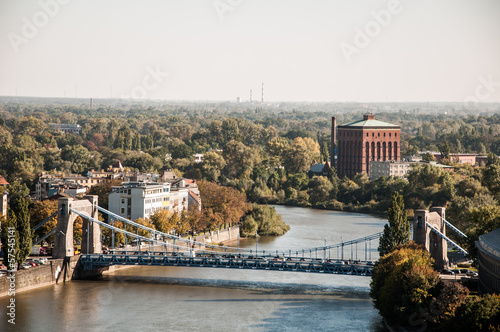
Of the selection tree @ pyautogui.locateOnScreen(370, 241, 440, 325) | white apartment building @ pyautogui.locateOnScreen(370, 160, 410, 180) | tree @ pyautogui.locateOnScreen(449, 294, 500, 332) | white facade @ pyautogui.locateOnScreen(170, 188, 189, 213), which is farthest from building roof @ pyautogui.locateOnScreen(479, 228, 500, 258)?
white apartment building @ pyautogui.locateOnScreen(370, 160, 410, 180)

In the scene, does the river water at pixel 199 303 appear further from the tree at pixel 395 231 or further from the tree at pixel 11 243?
A: the tree at pixel 395 231

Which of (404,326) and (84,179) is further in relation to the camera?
(84,179)

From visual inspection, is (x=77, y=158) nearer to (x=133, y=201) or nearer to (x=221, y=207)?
(x=221, y=207)

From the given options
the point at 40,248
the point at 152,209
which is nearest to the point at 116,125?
the point at 152,209

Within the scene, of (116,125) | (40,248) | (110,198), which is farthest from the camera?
(116,125)

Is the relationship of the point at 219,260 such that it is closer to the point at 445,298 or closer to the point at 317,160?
the point at 445,298

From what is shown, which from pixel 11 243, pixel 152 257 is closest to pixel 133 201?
pixel 152 257

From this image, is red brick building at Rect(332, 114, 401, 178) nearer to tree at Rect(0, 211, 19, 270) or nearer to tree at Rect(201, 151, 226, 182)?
tree at Rect(201, 151, 226, 182)

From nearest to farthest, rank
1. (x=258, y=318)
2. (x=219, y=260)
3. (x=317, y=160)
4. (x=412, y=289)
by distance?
(x=412, y=289), (x=258, y=318), (x=219, y=260), (x=317, y=160)
